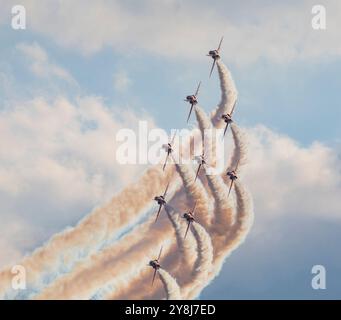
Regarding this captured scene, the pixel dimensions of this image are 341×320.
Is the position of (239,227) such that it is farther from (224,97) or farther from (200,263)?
(224,97)

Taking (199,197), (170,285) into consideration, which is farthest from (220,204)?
(170,285)

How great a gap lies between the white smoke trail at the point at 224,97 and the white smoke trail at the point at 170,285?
26759mm

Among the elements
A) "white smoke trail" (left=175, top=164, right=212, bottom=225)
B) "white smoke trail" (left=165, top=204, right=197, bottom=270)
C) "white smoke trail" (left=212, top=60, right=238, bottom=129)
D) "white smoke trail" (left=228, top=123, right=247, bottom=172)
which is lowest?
"white smoke trail" (left=165, top=204, right=197, bottom=270)

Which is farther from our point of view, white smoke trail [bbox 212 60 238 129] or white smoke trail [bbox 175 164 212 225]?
white smoke trail [bbox 212 60 238 129]

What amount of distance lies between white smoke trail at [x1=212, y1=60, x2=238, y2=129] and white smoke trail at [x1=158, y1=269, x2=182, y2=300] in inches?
1053

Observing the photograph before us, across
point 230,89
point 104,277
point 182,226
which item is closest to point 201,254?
point 182,226

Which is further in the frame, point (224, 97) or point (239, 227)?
point (224, 97)

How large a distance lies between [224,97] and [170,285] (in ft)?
108

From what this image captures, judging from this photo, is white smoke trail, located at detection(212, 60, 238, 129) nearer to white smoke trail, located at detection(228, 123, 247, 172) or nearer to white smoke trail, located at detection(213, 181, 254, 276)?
white smoke trail, located at detection(228, 123, 247, 172)

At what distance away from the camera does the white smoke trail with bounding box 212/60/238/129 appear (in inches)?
6186

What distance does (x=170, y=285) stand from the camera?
148 metres

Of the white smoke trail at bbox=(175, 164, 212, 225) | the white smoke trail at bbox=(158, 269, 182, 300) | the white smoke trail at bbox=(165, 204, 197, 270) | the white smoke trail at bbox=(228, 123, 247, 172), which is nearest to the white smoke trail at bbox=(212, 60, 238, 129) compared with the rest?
the white smoke trail at bbox=(228, 123, 247, 172)
